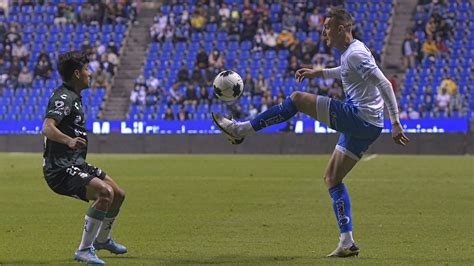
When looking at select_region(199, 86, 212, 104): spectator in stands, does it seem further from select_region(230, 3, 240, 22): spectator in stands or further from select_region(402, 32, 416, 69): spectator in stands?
select_region(402, 32, 416, 69): spectator in stands

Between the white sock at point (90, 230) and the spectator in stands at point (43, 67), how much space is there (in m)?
A: 33.3

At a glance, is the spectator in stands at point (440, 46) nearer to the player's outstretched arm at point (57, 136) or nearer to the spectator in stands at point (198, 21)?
the spectator in stands at point (198, 21)

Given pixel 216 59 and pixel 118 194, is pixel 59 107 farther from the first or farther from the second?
pixel 216 59

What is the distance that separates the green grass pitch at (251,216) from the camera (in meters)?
10.4

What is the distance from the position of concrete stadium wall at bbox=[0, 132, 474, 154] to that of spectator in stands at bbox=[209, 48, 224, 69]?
5.18 metres

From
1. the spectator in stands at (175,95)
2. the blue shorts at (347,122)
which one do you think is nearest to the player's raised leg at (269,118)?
the blue shorts at (347,122)

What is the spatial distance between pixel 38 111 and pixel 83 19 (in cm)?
585

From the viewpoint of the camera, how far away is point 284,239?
11.8 m

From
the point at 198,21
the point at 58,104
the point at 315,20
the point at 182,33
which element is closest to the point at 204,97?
the point at 182,33

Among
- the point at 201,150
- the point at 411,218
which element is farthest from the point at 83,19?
the point at 411,218

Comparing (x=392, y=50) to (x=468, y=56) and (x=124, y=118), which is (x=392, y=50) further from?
(x=124, y=118)

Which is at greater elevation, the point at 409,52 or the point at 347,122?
the point at 347,122

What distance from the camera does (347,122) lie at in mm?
10117

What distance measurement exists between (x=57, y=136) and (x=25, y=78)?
33.8 metres
